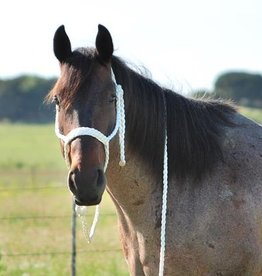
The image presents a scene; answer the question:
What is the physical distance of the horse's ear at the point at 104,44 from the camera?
14.0 ft

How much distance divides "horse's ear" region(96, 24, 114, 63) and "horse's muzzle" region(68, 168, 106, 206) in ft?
2.45

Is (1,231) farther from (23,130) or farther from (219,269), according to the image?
(23,130)

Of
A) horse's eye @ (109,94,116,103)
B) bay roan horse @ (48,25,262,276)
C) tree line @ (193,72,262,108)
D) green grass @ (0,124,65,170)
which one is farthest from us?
tree line @ (193,72,262,108)

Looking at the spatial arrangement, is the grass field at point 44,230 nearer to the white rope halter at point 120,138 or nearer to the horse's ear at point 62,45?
the white rope halter at point 120,138

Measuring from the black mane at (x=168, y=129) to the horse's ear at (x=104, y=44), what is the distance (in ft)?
0.43

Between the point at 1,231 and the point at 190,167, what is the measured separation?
9567 millimetres

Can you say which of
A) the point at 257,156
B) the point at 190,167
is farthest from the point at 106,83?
the point at 257,156

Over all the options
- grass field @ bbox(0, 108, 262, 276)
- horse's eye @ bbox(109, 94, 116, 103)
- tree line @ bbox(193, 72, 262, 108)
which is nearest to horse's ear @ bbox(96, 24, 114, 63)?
horse's eye @ bbox(109, 94, 116, 103)

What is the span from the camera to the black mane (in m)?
4.43

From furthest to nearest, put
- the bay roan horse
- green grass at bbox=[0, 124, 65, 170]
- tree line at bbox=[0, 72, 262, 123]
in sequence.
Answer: tree line at bbox=[0, 72, 262, 123] → green grass at bbox=[0, 124, 65, 170] → the bay roan horse

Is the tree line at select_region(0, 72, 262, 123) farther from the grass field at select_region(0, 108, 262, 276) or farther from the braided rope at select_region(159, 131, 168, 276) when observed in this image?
the braided rope at select_region(159, 131, 168, 276)

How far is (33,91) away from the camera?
201 feet

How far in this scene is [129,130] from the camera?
4402mm

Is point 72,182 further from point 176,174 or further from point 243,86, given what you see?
point 243,86
